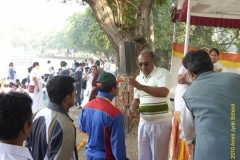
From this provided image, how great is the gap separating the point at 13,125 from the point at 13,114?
0.05 m

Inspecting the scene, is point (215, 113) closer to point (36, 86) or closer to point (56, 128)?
point (56, 128)

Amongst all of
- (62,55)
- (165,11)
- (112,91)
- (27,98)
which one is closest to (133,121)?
(112,91)

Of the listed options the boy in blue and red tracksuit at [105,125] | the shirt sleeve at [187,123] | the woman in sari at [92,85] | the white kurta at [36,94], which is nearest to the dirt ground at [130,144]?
the woman in sari at [92,85]

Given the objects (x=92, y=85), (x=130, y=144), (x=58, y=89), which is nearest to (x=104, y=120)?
(x=58, y=89)

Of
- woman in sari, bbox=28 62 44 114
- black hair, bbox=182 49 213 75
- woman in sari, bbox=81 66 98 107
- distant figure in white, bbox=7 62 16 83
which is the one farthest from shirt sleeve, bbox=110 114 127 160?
distant figure in white, bbox=7 62 16 83

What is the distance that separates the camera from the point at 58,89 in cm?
203

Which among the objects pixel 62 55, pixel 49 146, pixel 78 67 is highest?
pixel 49 146

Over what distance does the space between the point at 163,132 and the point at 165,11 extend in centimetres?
1543

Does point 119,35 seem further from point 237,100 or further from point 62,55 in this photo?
point 62,55

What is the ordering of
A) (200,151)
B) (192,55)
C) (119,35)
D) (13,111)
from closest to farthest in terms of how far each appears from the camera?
(13,111)
(200,151)
(192,55)
(119,35)

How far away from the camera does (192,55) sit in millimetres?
2236

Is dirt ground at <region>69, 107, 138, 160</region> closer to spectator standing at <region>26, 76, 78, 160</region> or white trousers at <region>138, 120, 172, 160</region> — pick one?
white trousers at <region>138, 120, 172, 160</region>

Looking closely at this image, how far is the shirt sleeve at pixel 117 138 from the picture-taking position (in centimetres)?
231

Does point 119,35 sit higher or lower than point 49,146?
higher
